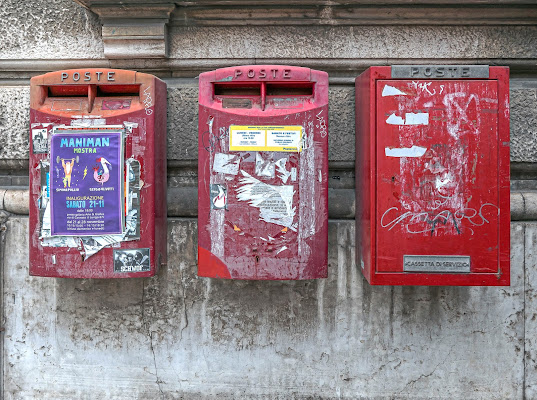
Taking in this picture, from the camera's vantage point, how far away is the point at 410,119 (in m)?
1.88

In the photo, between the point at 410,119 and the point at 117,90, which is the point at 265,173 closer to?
the point at 410,119

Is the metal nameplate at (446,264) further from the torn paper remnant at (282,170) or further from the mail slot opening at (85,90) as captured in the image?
the mail slot opening at (85,90)

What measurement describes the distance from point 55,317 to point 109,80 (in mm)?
1464

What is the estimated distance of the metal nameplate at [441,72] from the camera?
1866mm

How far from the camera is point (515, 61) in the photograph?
236 centimetres

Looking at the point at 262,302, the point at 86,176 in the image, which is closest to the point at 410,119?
the point at 262,302

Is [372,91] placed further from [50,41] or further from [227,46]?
[50,41]

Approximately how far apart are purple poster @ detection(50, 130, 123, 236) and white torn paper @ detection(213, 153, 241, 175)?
0.48m

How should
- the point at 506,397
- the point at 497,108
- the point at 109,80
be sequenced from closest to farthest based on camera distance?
the point at 497,108 → the point at 109,80 → the point at 506,397

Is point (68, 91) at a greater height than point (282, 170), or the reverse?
point (68, 91)

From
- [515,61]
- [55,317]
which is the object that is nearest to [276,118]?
[515,61]

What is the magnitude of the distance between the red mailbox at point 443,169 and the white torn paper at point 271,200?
16.8 inches

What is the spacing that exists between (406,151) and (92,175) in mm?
1528

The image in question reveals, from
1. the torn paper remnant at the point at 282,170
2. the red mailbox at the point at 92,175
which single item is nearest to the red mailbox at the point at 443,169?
the torn paper remnant at the point at 282,170
